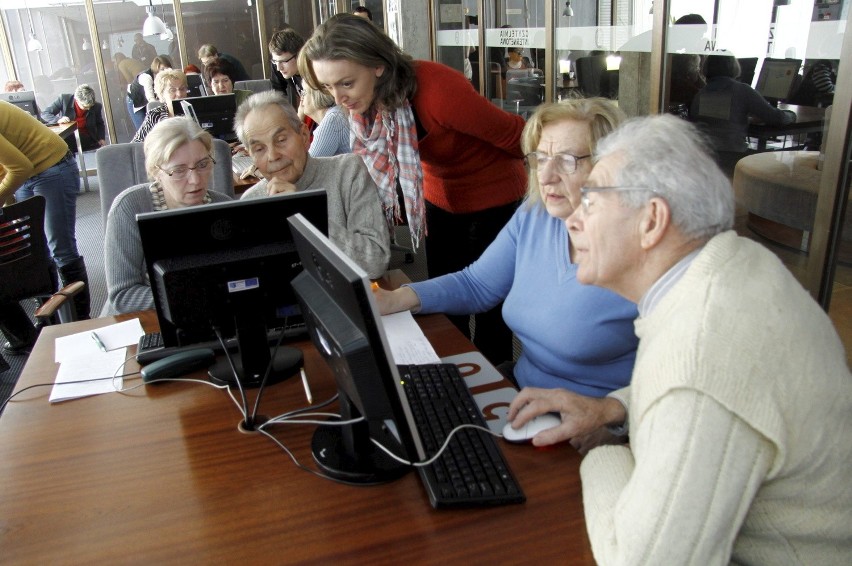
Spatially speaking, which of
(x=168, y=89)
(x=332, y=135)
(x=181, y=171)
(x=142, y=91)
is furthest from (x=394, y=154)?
(x=142, y=91)

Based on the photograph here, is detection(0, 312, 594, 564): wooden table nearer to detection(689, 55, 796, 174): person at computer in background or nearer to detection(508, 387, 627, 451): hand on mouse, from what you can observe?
detection(508, 387, 627, 451): hand on mouse

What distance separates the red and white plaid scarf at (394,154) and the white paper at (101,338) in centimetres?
113

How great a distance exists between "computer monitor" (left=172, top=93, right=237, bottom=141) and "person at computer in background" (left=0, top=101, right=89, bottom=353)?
886 mm

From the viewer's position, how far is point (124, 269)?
2.10m

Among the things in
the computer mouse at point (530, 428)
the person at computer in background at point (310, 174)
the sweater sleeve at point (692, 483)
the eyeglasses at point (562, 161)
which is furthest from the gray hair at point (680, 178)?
the person at computer in background at point (310, 174)

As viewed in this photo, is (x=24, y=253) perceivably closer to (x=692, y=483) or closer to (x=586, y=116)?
(x=586, y=116)

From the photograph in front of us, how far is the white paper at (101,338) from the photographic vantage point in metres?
1.80

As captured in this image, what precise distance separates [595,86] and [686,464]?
3.09 meters

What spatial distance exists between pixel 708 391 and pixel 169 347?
1295 millimetres

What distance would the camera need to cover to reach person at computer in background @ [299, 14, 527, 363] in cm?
231

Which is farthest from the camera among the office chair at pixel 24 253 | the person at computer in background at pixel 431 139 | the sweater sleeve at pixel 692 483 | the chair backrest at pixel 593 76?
the chair backrest at pixel 593 76

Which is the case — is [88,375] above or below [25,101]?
below

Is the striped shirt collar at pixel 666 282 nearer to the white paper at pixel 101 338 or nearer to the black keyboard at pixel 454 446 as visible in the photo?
the black keyboard at pixel 454 446

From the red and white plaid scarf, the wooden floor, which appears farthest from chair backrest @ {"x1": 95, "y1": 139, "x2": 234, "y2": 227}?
the wooden floor
